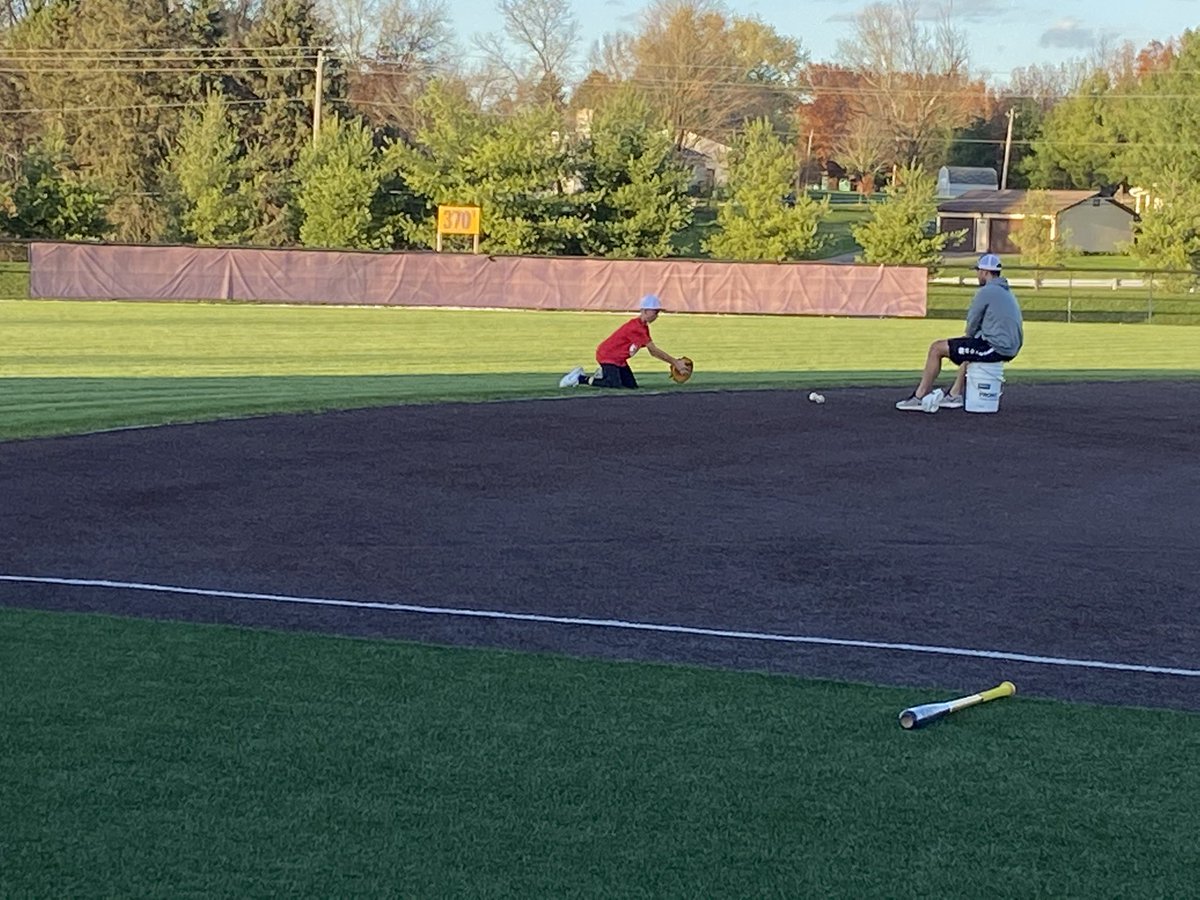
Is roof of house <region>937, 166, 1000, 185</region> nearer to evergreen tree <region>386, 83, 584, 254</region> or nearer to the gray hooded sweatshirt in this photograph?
evergreen tree <region>386, 83, 584, 254</region>

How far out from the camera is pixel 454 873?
13.9 feet

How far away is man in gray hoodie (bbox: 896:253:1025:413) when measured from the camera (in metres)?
16.0

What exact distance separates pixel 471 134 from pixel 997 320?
4486 cm

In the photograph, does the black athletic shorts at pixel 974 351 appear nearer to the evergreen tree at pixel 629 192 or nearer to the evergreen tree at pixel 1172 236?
the evergreen tree at pixel 629 192

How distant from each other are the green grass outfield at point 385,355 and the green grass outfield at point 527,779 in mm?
7666

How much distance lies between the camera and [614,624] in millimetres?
7164

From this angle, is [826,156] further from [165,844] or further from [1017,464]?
[165,844]

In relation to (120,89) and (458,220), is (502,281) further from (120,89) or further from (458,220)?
(120,89)

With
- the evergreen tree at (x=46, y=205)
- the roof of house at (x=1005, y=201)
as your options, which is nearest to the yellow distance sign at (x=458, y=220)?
the evergreen tree at (x=46, y=205)

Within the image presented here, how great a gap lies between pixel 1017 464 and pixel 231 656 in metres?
8.10

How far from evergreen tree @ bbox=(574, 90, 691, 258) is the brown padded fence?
532 inches

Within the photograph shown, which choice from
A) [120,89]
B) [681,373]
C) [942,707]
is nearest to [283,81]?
[120,89]

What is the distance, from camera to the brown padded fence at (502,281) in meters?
41.9

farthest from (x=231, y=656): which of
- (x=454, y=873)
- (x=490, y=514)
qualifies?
(x=490, y=514)
